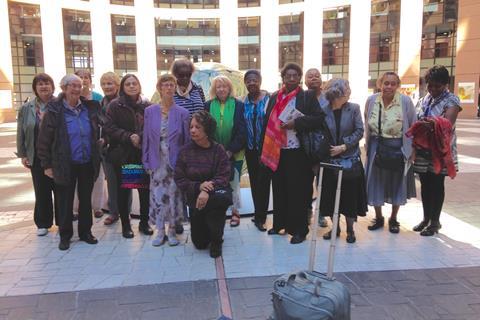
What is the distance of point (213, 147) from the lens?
451 cm

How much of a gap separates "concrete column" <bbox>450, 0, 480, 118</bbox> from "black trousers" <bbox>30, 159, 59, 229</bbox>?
27057 millimetres

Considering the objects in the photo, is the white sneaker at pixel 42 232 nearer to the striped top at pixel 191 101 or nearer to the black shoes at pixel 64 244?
the black shoes at pixel 64 244

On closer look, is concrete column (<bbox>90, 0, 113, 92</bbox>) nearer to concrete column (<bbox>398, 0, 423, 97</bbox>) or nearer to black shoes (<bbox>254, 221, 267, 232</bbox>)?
concrete column (<bbox>398, 0, 423, 97</bbox>)

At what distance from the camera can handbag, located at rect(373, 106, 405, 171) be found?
16.4ft

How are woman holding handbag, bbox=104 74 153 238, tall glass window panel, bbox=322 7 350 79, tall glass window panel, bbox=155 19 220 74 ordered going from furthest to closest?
tall glass window panel, bbox=155 19 220 74
tall glass window panel, bbox=322 7 350 79
woman holding handbag, bbox=104 74 153 238

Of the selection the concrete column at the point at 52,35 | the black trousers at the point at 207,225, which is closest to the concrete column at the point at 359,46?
the concrete column at the point at 52,35

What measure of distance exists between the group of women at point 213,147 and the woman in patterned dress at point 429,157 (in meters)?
0.01

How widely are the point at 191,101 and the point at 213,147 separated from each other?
83 cm

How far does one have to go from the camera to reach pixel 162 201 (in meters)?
4.81

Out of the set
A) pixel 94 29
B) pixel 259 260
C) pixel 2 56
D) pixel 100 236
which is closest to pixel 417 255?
pixel 259 260

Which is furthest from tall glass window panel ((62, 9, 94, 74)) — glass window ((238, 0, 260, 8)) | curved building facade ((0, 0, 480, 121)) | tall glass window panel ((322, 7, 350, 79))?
tall glass window panel ((322, 7, 350, 79))

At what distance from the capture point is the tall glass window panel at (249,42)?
142 ft

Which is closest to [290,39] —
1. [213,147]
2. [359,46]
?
[359,46]

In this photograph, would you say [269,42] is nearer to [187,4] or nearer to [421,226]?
[187,4]
